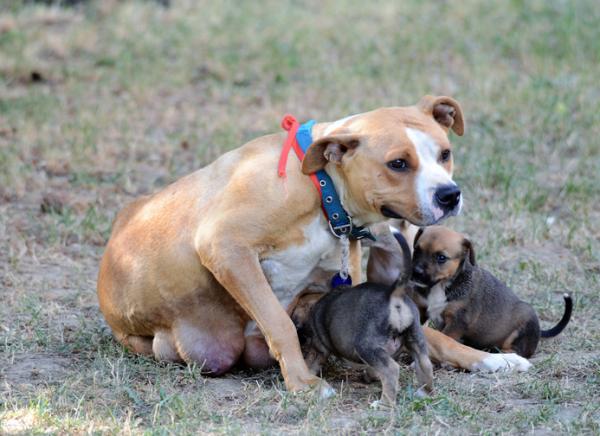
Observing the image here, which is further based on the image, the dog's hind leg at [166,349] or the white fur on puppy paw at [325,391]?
the dog's hind leg at [166,349]

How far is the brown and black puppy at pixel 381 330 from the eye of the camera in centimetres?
490

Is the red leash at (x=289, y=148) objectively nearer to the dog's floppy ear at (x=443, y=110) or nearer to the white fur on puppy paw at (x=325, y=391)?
the dog's floppy ear at (x=443, y=110)

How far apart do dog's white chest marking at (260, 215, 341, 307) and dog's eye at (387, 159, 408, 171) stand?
474 millimetres

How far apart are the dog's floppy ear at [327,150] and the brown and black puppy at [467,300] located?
844 mm

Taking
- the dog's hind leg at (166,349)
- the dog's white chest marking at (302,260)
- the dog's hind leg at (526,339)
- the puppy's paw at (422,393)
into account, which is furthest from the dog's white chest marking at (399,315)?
the dog's hind leg at (166,349)

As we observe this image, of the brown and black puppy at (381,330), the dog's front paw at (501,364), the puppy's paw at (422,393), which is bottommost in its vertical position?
the dog's front paw at (501,364)

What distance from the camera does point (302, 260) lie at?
533 cm

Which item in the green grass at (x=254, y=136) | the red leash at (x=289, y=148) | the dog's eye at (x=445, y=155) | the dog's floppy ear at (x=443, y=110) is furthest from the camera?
the dog's floppy ear at (x=443, y=110)

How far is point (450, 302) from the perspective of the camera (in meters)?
5.84

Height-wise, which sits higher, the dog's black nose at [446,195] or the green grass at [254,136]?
the dog's black nose at [446,195]

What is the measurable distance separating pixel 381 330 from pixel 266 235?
725 millimetres

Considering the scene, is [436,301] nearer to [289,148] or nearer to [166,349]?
[289,148]

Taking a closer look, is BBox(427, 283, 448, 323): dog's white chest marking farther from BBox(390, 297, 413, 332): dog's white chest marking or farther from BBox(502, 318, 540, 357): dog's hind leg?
BBox(390, 297, 413, 332): dog's white chest marking

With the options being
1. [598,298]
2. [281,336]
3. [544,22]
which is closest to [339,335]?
[281,336]
